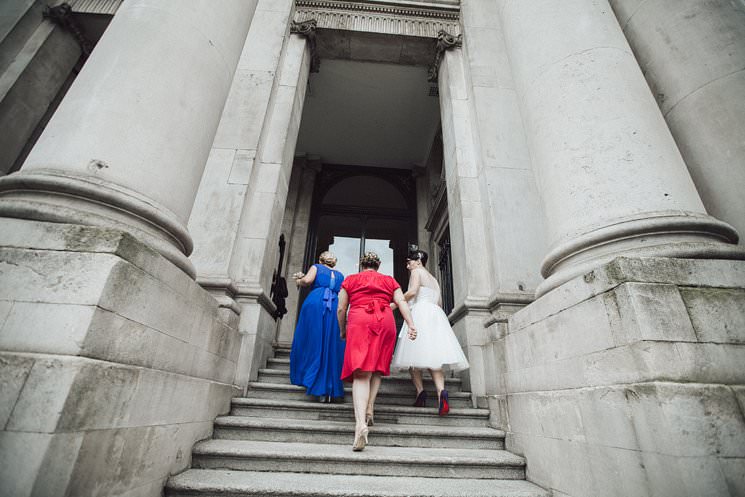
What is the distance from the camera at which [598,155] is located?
2.78 metres

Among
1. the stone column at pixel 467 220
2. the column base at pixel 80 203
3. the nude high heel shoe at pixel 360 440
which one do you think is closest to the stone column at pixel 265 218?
the nude high heel shoe at pixel 360 440

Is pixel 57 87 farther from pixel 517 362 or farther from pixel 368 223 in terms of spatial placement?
pixel 517 362

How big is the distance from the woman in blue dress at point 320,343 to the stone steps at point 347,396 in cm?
14

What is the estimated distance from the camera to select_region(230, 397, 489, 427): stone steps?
3.87 m

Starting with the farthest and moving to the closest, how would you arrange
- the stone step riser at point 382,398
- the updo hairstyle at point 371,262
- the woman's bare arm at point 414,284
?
the woman's bare arm at point 414,284
the stone step riser at point 382,398
the updo hairstyle at point 371,262

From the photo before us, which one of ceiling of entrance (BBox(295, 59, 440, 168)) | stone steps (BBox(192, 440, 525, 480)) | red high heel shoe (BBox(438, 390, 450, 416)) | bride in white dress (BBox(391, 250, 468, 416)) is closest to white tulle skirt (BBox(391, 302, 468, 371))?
bride in white dress (BBox(391, 250, 468, 416))

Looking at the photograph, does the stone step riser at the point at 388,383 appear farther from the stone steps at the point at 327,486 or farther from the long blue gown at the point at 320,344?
the stone steps at the point at 327,486

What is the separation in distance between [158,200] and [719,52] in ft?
19.0

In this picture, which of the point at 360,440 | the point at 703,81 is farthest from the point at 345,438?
the point at 703,81

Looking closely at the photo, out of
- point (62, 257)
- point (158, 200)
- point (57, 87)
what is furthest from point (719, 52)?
point (57, 87)

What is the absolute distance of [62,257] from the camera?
1927mm

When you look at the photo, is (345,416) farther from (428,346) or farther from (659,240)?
(659,240)

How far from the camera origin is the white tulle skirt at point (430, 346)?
13.2 feet

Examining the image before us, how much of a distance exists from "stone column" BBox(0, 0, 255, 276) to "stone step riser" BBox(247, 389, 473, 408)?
7.52 ft
